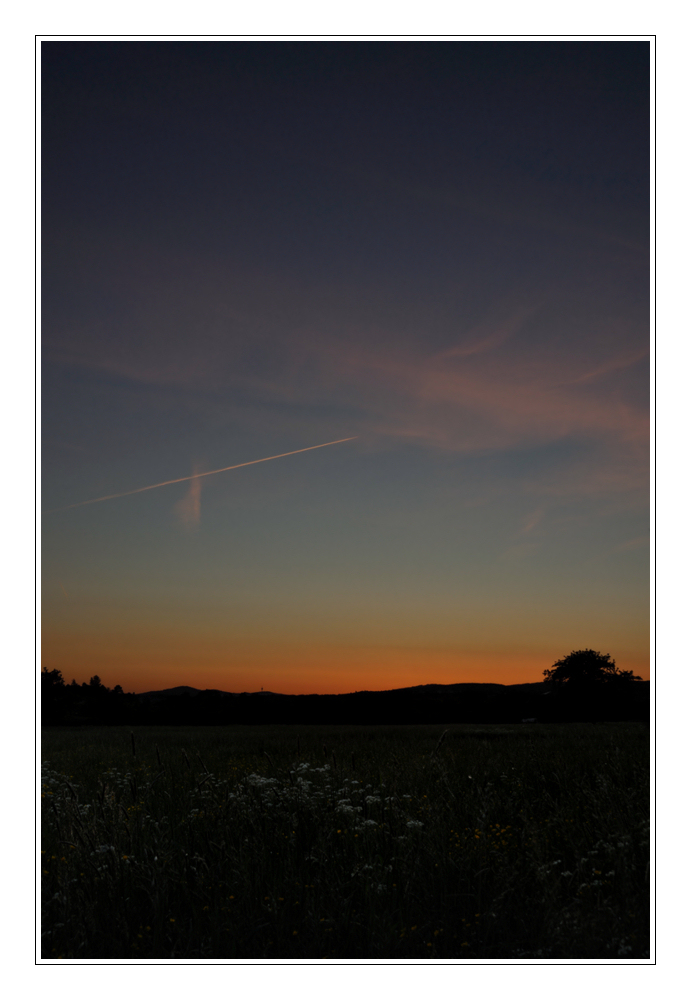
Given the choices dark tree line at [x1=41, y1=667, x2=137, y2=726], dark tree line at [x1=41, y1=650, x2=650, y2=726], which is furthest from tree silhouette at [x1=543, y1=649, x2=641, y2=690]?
dark tree line at [x1=41, y1=667, x2=137, y2=726]

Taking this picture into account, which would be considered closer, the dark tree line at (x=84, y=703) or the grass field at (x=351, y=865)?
the grass field at (x=351, y=865)

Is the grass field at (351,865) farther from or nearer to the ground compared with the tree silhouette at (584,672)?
nearer to the ground

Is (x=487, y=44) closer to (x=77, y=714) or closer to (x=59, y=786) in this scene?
(x=59, y=786)

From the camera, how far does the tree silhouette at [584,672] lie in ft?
19.8

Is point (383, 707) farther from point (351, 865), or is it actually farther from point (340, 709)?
point (351, 865)

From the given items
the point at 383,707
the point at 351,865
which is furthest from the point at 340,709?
the point at 351,865

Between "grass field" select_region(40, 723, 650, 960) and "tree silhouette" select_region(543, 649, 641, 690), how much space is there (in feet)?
2.59

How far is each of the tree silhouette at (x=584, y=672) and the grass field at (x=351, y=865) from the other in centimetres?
79

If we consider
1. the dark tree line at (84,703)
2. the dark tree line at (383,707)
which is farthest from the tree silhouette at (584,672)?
the dark tree line at (84,703)

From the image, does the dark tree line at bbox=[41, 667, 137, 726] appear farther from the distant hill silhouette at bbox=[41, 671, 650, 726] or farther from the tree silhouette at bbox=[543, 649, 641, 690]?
the tree silhouette at bbox=[543, 649, 641, 690]

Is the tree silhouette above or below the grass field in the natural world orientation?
above

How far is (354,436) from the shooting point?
602 centimetres

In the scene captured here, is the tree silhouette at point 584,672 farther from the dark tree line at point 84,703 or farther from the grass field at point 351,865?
the dark tree line at point 84,703

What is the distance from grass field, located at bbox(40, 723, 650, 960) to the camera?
3.54m
